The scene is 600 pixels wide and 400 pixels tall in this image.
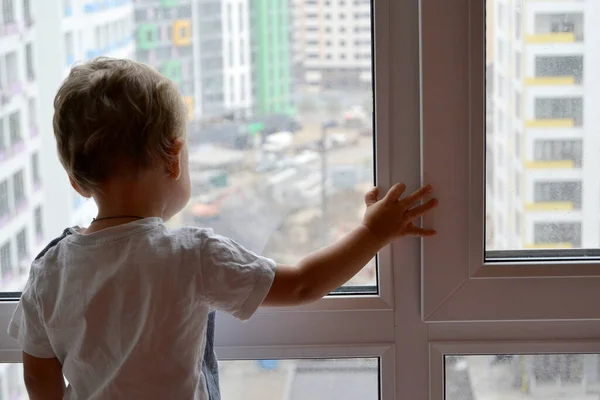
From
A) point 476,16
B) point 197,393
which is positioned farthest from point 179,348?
point 476,16

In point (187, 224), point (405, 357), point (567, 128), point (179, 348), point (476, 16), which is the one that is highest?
point (476, 16)

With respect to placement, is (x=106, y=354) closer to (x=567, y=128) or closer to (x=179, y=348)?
(x=179, y=348)

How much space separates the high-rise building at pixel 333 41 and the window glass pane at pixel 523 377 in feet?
1.57

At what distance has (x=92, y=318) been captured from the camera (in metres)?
1.03

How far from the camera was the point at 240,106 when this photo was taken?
3.97 ft

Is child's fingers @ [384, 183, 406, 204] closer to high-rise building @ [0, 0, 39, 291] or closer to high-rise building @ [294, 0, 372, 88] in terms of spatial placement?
high-rise building @ [294, 0, 372, 88]

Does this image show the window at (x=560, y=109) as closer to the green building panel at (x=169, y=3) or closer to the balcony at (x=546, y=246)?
the balcony at (x=546, y=246)

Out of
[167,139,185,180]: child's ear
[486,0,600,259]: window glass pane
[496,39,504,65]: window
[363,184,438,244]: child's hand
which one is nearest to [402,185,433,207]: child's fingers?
[363,184,438,244]: child's hand

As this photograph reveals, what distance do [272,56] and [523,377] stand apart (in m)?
0.64

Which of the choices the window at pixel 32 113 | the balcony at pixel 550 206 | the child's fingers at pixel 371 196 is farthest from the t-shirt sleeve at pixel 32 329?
the balcony at pixel 550 206

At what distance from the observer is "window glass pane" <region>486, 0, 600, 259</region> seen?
3.79 feet

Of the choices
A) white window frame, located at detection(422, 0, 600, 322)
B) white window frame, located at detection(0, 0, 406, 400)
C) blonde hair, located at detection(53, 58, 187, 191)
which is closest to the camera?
blonde hair, located at detection(53, 58, 187, 191)

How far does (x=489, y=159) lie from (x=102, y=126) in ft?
1.84

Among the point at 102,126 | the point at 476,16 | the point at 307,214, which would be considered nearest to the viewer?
the point at 102,126
